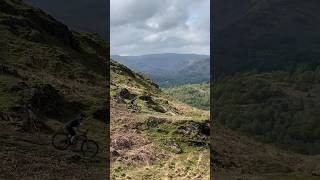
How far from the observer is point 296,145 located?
196 metres

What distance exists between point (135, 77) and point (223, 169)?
54.7 metres

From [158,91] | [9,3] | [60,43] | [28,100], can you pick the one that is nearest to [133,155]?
[28,100]

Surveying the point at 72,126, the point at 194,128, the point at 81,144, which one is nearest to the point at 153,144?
the point at 194,128

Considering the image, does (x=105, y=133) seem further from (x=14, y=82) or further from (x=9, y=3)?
(x=9, y=3)

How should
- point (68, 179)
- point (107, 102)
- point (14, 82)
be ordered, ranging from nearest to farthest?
point (68, 179) → point (14, 82) → point (107, 102)

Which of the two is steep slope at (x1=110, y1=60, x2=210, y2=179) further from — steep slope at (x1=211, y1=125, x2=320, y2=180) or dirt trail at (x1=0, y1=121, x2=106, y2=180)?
dirt trail at (x1=0, y1=121, x2=106, y2=180)

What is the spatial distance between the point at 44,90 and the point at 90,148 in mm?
21259

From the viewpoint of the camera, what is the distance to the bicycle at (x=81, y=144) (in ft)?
129

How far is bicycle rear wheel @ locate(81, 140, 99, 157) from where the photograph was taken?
39875 millimetres

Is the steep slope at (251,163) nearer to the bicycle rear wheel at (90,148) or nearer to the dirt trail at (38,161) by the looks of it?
the bicycle rear wheel at (90,148)

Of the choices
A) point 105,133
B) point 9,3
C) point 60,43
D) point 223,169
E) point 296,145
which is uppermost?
point 9,3

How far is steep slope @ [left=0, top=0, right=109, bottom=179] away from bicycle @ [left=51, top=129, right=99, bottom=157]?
66cm

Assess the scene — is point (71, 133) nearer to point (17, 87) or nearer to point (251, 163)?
point (17, 87)

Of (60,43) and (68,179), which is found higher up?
(60,43)
